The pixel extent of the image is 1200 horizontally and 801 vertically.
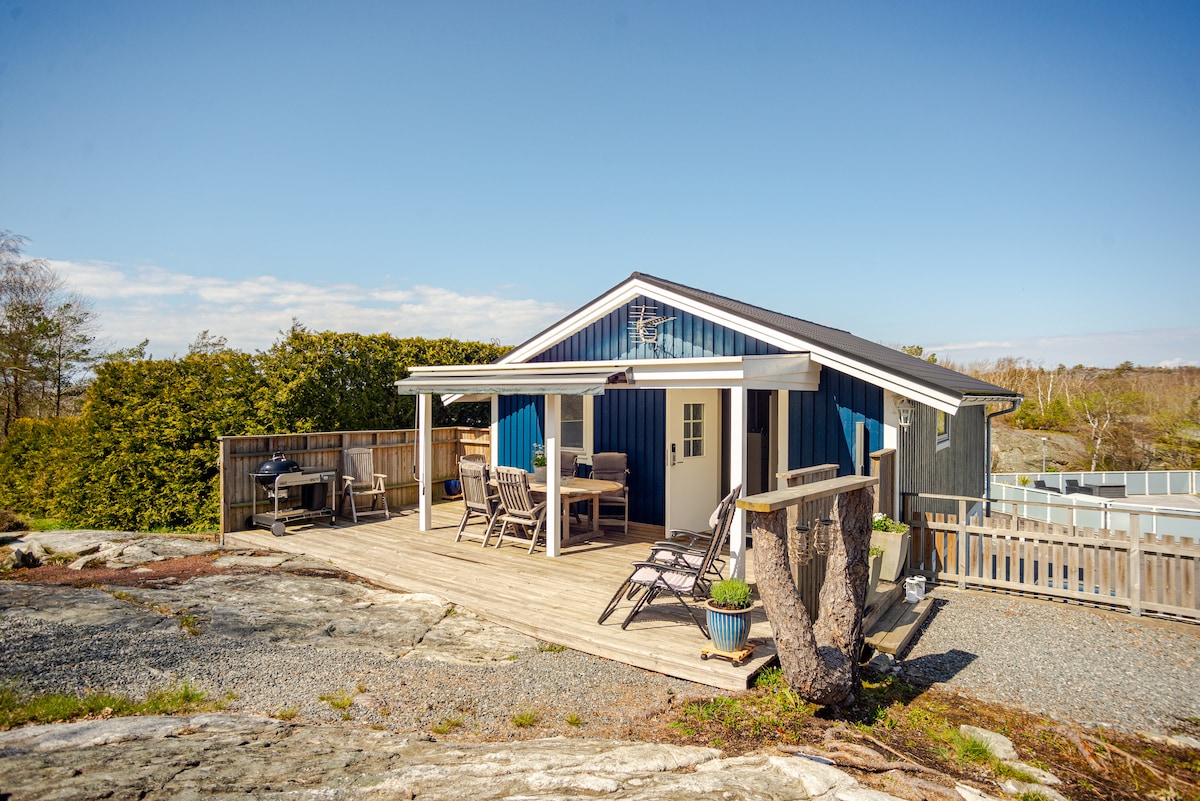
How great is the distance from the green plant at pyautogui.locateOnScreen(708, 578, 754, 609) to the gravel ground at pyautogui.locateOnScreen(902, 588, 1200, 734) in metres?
1.66

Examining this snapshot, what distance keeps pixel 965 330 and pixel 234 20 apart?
29.1 metres

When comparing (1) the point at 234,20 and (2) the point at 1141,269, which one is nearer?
(1) the point at 234,20

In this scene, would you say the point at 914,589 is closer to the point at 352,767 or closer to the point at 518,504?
the point at 518,504

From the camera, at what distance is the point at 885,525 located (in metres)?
6.86

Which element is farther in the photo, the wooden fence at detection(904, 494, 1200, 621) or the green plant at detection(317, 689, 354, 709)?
the wooden fence at detection(904, 494, 1200, 621)

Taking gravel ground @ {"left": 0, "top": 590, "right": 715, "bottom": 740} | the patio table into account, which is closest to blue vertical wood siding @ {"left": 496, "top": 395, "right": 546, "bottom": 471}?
the patio table

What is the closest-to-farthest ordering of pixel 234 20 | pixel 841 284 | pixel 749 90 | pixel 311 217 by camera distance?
pixel 234 20, pixel 749 90, pixel 311 217, pixel 841 284

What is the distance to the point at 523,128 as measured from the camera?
12039 mm

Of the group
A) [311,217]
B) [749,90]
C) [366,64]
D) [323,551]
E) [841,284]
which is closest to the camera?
[323,551]

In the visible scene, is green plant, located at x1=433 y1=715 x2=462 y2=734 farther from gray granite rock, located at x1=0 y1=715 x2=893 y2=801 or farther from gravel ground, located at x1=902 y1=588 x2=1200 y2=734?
gravel ground, located at x1=902 y1=588 x2=1200 y2=734

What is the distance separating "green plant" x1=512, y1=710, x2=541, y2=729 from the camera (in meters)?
3.68

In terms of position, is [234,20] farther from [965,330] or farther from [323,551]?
[965,330]

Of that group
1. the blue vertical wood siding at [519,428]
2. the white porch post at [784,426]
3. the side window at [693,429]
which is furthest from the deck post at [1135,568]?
the blue vertical wood siding at [519,428]

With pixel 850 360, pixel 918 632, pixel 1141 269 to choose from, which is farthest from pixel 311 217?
pixel 1141 269
